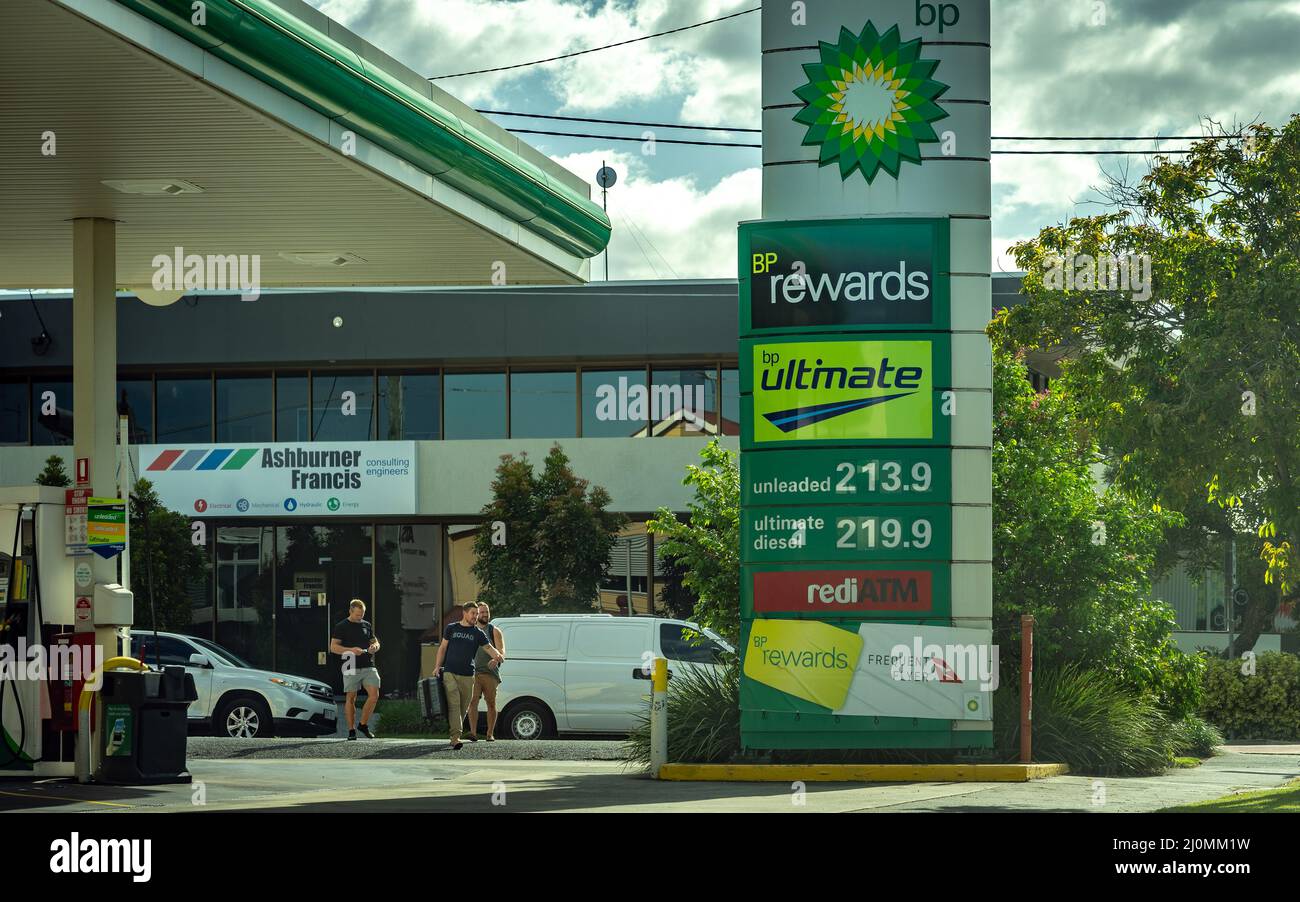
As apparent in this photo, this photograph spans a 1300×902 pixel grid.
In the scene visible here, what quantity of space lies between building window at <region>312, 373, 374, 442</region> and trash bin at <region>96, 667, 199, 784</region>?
1872cm

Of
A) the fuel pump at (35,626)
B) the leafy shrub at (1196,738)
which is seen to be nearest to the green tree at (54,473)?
the fuel pump at (35,626)

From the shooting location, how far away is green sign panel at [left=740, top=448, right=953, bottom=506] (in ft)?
49.4

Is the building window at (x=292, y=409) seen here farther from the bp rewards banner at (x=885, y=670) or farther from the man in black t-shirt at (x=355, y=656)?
the bp rewards banner at (x=885, y=670)

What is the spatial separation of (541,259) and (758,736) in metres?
6.07

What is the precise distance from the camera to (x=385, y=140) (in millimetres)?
14594

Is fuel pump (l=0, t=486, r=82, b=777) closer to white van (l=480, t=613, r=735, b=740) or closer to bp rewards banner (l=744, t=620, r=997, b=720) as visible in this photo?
bp rewards banner (l=744, t=620, r=997, b=720)

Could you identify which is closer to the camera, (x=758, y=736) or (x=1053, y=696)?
(x=758, y=736)

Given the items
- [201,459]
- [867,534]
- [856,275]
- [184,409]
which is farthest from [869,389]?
[184,409]

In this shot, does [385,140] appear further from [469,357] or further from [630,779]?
[469,357]

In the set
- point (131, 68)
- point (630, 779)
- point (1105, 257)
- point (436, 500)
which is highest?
point (131, 68)

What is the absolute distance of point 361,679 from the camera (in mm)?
22719

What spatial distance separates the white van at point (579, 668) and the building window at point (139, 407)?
14.0 meters

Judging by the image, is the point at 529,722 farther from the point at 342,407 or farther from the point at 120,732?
the point at 342,407
